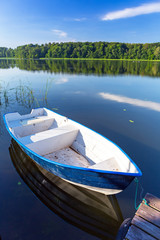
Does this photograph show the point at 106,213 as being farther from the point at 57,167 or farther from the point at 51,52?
the point at 51,52

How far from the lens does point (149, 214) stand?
3945 mm

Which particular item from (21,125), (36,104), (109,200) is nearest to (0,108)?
(36,104)

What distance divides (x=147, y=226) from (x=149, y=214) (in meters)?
0.35

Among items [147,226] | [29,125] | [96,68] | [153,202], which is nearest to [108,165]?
[153,202]

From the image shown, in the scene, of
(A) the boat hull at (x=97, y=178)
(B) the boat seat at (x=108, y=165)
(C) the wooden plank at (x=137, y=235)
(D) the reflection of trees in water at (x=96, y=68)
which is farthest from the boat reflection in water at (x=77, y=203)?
(D) the reflection of trees in water at (x=96, y=68)

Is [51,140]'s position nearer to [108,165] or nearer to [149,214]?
[108,165]

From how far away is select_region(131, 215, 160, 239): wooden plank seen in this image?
3508mm

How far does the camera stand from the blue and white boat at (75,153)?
4496 millimetres

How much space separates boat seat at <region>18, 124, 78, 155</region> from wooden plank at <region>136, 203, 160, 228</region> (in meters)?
4.27

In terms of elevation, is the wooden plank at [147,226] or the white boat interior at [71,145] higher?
the white boat interior at [71,145]

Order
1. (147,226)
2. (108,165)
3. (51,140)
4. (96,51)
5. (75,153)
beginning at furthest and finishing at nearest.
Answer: (96,51) < (75,153) < (51,140) < (108,165) < (147,226)

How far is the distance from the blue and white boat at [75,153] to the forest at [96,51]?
99.3m

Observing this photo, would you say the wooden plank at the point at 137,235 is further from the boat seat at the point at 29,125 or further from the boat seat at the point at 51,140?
the boat seat at the point at 29,125

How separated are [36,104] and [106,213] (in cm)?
1276
